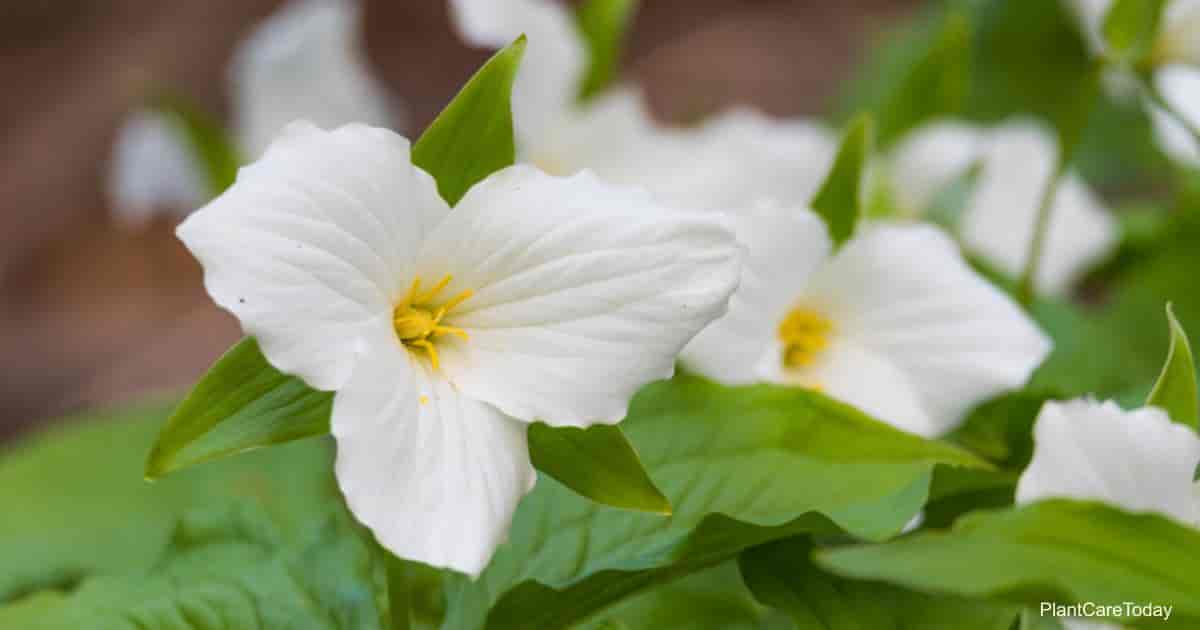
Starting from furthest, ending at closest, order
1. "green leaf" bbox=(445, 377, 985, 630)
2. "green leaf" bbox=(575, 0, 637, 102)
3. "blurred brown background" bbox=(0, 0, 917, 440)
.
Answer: "blurred brown background" bbox=(0, 0, 917, 440) → "green leaf" bbox=(575, 0, 637, 102) → "green leaf" bbox=(445, 377, 985, 630)

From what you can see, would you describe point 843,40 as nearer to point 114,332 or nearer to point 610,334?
point 114,332

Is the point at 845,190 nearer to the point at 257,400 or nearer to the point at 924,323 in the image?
→ the point at 924,323

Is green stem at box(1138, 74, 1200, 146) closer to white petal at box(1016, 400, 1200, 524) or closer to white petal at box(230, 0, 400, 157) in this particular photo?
white petal at box(1016, 400, 1200, 524)

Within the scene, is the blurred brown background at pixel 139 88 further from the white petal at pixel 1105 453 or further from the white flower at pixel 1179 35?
the white petal at pixel 1105 453

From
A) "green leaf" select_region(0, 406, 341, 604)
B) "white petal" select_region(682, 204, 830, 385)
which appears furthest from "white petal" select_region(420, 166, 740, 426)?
"green leaf" select_region(0, 406, 341, 604)

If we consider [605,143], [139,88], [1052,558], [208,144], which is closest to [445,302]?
[1052,558]

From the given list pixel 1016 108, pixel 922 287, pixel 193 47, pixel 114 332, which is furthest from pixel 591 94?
pixel 193 47
